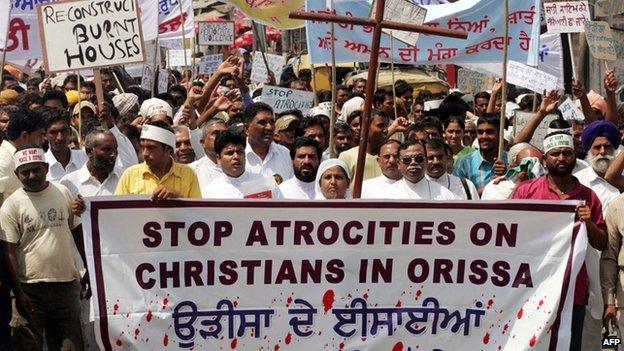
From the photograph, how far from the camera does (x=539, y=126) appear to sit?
462 inches

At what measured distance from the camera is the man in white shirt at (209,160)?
31.3 feet

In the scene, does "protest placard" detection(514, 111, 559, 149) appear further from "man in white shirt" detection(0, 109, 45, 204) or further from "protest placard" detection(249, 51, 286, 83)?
"protest placard" detection(249, 51, 286, 83)

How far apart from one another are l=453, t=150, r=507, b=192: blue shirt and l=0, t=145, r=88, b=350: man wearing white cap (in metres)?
3.38

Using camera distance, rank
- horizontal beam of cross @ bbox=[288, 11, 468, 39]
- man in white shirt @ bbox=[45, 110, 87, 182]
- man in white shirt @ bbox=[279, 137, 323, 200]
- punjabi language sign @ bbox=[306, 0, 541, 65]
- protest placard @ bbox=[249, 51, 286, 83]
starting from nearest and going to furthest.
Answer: horizontal beam of cross @ bbox=[288, 11, 468, 39]
man in white shirt @ bbox=[279, 137, 323, 200]
man in white shirt @ bbox=[45, 110, 87, 182]
punjabi language sign @ bbox=[306, 0, 541, 65]
protest placard @ bbox=[249, 51, 286, 83]

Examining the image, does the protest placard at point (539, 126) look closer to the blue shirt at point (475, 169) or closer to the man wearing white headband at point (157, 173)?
the blue shirt at point (475, 169)

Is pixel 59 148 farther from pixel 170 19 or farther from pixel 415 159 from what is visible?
pixel 170 19

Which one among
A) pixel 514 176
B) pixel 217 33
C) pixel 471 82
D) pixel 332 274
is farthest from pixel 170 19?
pixel 332 274

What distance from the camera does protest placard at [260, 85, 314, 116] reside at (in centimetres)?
1377

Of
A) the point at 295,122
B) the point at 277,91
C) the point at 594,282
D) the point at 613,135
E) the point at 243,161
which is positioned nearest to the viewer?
the point at 594,282

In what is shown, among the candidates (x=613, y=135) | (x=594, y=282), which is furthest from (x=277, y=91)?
(x=594, y=282)

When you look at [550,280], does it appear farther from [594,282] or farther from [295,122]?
[295,122]

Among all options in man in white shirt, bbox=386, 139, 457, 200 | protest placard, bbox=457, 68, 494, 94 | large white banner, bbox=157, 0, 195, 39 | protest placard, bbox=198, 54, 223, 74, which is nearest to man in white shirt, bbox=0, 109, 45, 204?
man in white shirt, bbox=386, 139, 457, 200

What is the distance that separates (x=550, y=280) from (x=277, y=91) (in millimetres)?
6759

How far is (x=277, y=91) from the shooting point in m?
13.8
